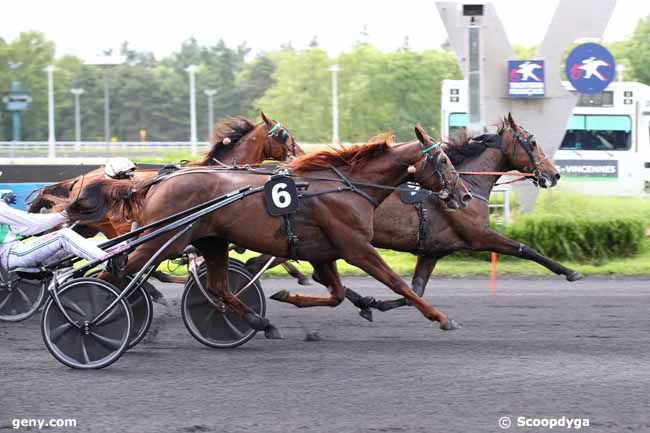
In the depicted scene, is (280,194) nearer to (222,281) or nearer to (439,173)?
(222,281)

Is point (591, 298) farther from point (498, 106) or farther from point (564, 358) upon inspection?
point (498, 106)

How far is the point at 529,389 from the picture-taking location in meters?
5.54

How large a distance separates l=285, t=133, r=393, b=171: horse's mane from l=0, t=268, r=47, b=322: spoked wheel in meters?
2.69

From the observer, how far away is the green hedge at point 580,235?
12242 mm

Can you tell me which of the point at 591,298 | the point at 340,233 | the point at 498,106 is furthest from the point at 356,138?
the point at 340,233

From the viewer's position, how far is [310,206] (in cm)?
672

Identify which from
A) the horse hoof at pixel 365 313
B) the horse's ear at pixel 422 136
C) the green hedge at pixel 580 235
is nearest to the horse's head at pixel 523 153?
the horse's ear at pixel 422 136

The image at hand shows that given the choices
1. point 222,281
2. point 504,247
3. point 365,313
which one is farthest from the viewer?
point 504,247

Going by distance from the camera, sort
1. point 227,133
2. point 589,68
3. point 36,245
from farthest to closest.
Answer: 1. point 589,68
2. point 227,133
3. point 36,245

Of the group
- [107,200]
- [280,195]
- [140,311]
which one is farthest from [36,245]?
[280,195]

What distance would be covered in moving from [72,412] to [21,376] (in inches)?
40.1

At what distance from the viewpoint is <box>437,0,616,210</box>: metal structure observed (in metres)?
14.3

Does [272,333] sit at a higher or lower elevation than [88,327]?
lower
